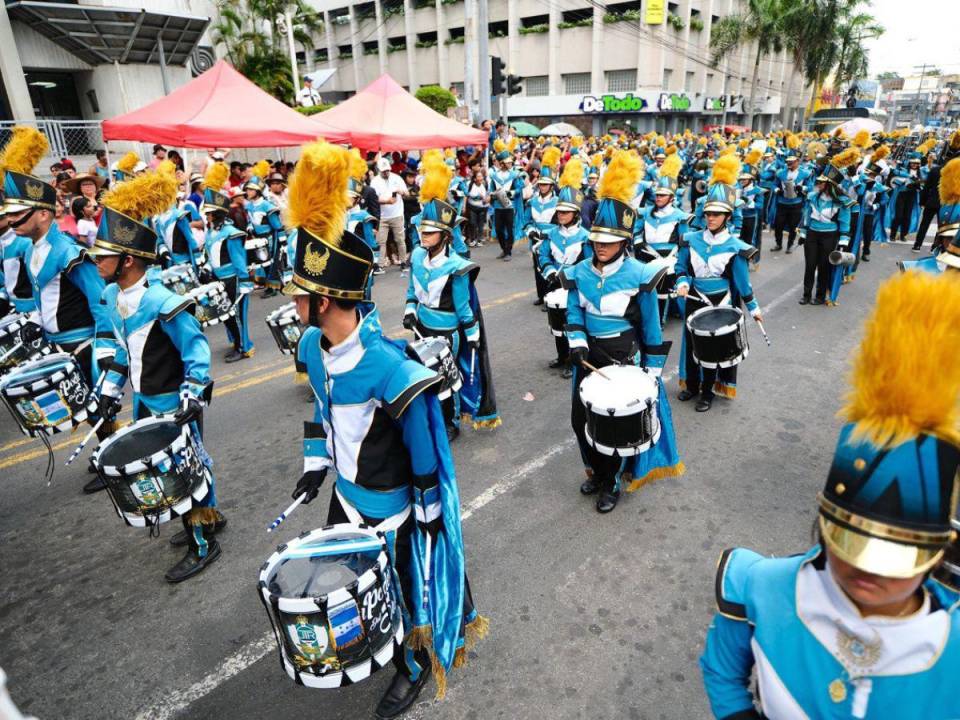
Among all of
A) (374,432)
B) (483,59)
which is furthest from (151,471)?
(483,59)

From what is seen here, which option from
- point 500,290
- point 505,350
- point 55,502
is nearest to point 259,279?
point 500,290

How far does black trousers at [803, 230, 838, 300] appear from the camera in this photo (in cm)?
967

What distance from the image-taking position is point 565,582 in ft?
12.9

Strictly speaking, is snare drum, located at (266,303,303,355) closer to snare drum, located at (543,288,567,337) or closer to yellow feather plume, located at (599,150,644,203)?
snare drum, located at (543,288,567,337)

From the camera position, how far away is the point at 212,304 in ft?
24.2

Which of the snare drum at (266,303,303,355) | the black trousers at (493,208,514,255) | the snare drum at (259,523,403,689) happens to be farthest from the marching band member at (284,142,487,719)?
the black trousers at (493,208,514,255)

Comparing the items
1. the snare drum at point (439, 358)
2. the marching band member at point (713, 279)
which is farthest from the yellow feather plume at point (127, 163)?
the marching band member at point (713, 279)

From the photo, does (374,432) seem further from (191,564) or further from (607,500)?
(607,500)

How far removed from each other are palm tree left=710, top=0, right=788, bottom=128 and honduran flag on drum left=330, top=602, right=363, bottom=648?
47747mm

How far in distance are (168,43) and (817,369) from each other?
2180 cm

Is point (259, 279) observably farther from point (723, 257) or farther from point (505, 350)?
point (723, 257)

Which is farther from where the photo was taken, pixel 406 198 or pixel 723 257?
pixel 406 198

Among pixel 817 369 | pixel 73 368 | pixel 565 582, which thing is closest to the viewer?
pixel 565 582

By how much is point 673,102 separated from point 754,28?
7.06m
